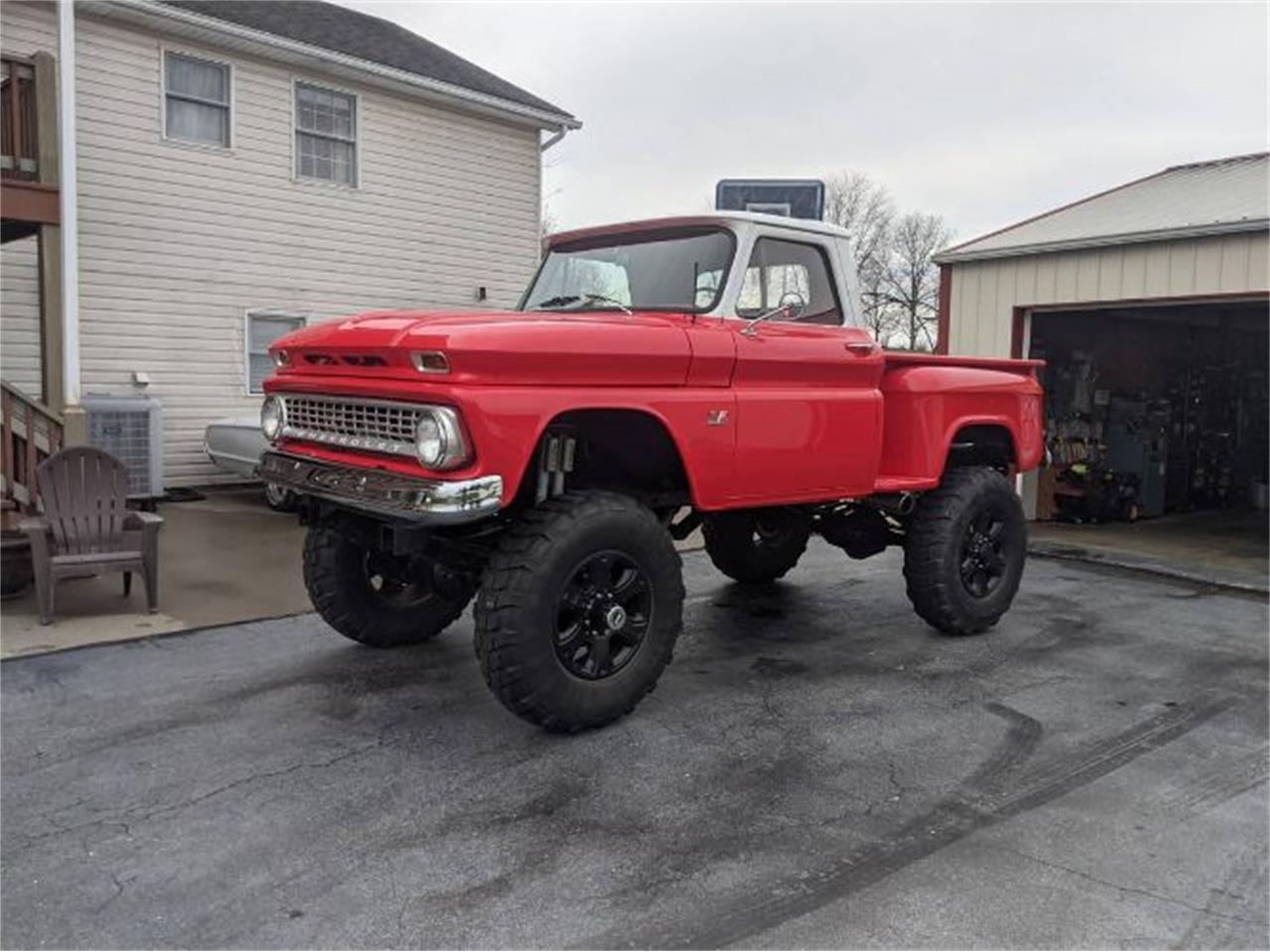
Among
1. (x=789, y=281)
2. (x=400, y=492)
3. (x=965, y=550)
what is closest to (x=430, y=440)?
(x=400, y=492)

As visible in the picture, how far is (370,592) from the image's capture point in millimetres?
5391

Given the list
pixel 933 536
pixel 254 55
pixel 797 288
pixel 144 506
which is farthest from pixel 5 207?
pixel 933 536

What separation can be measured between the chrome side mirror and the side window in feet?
0.09

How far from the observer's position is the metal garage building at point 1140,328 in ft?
30.3

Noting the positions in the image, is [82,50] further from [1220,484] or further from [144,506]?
[1220,484]

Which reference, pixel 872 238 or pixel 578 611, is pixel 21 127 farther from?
pixel 872 238

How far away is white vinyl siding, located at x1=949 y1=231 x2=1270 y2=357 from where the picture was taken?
28.7 feet

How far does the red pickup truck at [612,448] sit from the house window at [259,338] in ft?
22.6

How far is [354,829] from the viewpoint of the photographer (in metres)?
3.41

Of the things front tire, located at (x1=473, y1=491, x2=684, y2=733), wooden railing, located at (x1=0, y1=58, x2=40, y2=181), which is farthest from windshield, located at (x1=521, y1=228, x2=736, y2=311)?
wooden railing, located at (x1=0, y1=58, x2=40, y2=181)

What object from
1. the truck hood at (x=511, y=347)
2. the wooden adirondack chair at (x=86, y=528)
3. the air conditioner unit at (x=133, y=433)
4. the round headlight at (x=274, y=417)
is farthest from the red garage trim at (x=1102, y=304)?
the wooden adirondack chair at (x=86, y=528)

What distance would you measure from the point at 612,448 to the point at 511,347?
95cm

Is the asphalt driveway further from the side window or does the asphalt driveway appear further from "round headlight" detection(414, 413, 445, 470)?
the side window

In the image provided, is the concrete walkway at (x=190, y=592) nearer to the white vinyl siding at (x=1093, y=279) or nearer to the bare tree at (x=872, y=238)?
the white vinyl siding at (x=1093, y=279)
